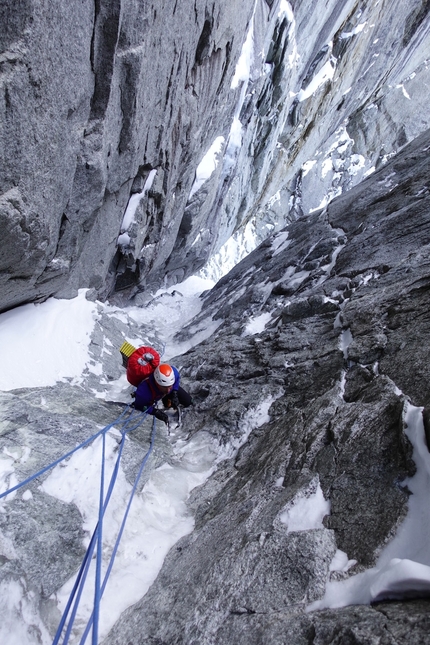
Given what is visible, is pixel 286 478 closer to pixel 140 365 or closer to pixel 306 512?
pixel 306 512


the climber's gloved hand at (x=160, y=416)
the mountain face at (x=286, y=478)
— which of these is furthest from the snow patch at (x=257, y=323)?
the climber's gloved hand at (x=160, y=416)

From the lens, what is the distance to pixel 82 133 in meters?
6.95

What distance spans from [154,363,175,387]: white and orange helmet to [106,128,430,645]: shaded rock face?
88 centimetres

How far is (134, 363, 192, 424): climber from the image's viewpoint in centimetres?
624

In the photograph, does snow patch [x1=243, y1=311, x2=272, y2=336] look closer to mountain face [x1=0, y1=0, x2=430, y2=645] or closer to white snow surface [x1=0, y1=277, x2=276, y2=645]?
mountain face [x1=0, y1=0, x2=430, y2=645]

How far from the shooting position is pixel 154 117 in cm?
998

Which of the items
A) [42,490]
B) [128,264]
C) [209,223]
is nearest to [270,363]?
[42,490]

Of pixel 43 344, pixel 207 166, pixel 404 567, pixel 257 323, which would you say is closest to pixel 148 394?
pixel 43 344

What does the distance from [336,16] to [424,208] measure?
21.0m

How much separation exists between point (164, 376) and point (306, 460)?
301cm

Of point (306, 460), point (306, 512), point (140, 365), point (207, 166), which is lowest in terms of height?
point (306, 512)

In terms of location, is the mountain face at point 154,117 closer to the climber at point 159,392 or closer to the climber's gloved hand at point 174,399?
the climber at point 159,392

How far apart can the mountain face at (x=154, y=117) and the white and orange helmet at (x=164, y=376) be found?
10.8 feet

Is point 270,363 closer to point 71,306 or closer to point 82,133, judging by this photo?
point 82,133
